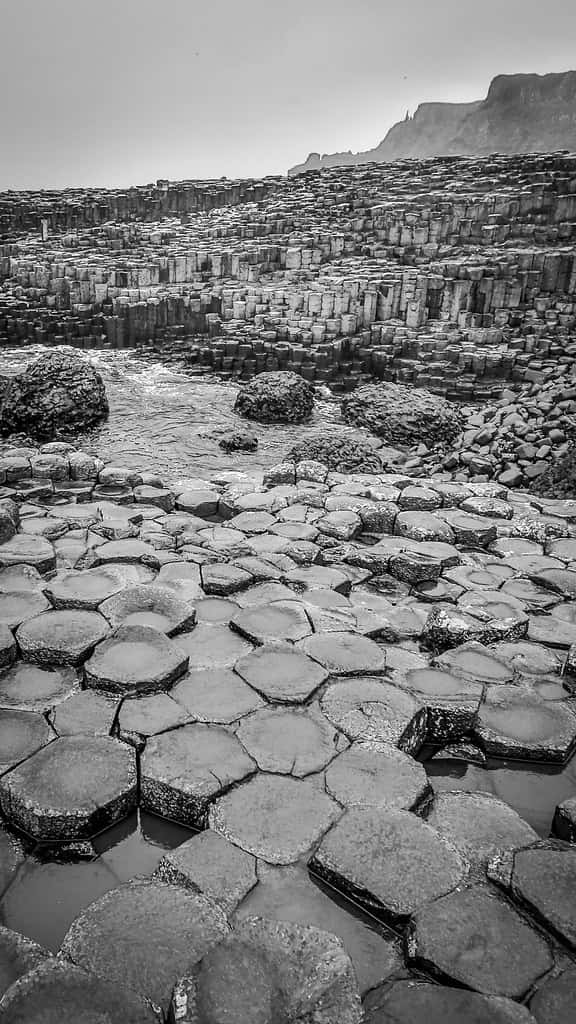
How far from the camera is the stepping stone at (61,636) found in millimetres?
2730

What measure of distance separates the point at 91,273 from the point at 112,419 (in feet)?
41.0

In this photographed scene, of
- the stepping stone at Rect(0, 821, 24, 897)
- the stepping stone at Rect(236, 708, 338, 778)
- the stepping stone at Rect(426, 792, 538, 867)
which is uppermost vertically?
the stepping stone at Rect(236, 708, 338, 778)

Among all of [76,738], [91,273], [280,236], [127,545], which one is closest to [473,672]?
[76,738]

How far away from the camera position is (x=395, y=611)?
3566mm

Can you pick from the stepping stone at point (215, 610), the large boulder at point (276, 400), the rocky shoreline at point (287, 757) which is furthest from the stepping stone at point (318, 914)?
the large boulder at point (276, 400)

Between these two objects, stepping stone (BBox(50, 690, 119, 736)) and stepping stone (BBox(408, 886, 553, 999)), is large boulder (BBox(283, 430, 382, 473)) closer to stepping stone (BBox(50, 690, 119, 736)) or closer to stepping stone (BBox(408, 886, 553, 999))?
stepping stone (BBox(50, 690, 119, 736))

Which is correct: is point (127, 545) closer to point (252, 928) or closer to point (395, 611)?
point (395, 611)

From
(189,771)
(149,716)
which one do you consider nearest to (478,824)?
(189,771)

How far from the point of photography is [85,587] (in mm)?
3307

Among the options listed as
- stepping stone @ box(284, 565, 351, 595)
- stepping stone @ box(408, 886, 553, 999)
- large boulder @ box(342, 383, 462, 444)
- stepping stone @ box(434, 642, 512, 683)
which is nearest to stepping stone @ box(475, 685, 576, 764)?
stepping stone @ box(434, 642, 512, 683)

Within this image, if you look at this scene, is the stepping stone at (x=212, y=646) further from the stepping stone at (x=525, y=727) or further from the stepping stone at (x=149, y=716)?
the stepping stone at (x=525, y=727)

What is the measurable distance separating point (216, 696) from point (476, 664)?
1.30 meters

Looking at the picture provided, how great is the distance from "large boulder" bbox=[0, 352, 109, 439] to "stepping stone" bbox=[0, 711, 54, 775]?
6.61 m

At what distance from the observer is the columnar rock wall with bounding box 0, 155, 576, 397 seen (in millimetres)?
12664
